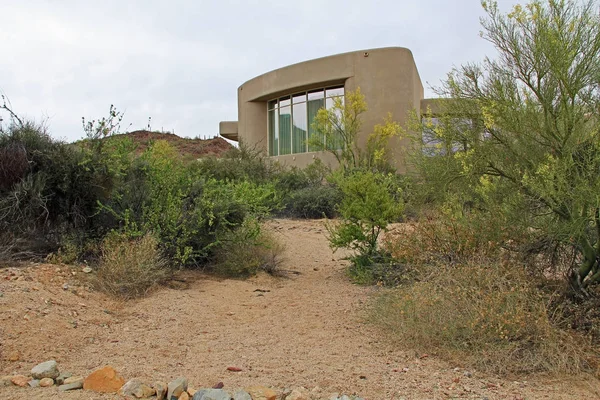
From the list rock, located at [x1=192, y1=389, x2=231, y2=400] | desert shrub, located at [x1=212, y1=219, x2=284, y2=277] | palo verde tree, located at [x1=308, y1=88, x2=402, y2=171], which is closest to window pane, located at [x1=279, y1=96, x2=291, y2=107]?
palo verde tree, located at [x1=308, y1=88, x2=402, y2=171]

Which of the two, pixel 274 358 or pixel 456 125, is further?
pixel 456 125

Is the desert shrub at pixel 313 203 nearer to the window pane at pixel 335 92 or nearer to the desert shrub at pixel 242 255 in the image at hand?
the desert shrub at pixel 242 255

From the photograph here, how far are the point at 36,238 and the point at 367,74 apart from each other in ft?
58.8

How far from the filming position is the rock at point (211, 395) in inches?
144

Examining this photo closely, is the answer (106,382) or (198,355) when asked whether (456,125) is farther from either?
(106,382)

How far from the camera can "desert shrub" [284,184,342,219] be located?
17.2 meters

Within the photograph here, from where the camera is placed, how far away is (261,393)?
3.78 meters

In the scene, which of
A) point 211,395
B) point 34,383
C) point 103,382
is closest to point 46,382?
point 34,383

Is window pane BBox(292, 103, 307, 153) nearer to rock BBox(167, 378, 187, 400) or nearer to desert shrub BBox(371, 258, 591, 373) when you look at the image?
desert shrub BBox(371, 258, 591, 373)

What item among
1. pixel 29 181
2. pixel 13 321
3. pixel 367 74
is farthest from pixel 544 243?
pixel 367 74

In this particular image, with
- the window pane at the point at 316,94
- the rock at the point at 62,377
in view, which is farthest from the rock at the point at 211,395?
the window pane at the point at 316,94

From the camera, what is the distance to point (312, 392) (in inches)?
153

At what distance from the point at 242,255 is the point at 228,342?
3.51 m

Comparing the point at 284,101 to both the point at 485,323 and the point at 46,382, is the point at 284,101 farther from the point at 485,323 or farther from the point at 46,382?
the point at 46,382
